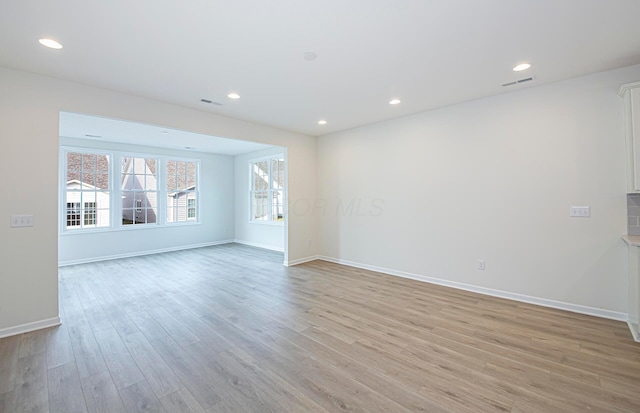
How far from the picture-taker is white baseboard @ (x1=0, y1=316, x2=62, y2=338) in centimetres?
270

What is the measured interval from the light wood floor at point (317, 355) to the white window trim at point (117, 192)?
2728 mm

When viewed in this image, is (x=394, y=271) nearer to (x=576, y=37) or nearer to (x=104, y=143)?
(x=576, y=37)

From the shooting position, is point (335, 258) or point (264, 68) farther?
point (335, 258)

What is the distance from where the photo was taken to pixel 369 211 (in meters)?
5.09

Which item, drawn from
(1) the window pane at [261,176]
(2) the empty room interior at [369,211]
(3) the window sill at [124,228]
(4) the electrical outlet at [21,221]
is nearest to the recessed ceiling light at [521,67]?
(2) the empty room interior at [369,211]

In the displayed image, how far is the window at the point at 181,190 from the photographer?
7.26 metres

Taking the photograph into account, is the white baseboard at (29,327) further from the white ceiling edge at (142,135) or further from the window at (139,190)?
the window at (139,190)

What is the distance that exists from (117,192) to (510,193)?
7.84m

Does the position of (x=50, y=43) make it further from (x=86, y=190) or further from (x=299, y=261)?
(x=86, y=190)

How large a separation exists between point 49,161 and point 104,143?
3925 millimetres

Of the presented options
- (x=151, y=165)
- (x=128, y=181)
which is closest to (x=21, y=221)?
(x=128, y=181)

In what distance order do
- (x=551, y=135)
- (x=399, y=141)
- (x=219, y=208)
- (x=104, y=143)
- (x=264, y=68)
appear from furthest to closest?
(x=219, y=208)
(x=104, y=143)
(x=399, y=141)
(x=551, y=135)
(x=264, y=68)

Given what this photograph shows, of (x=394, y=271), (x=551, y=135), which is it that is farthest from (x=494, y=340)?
Answer: (x=551, y=135)

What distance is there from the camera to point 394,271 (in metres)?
4.74
